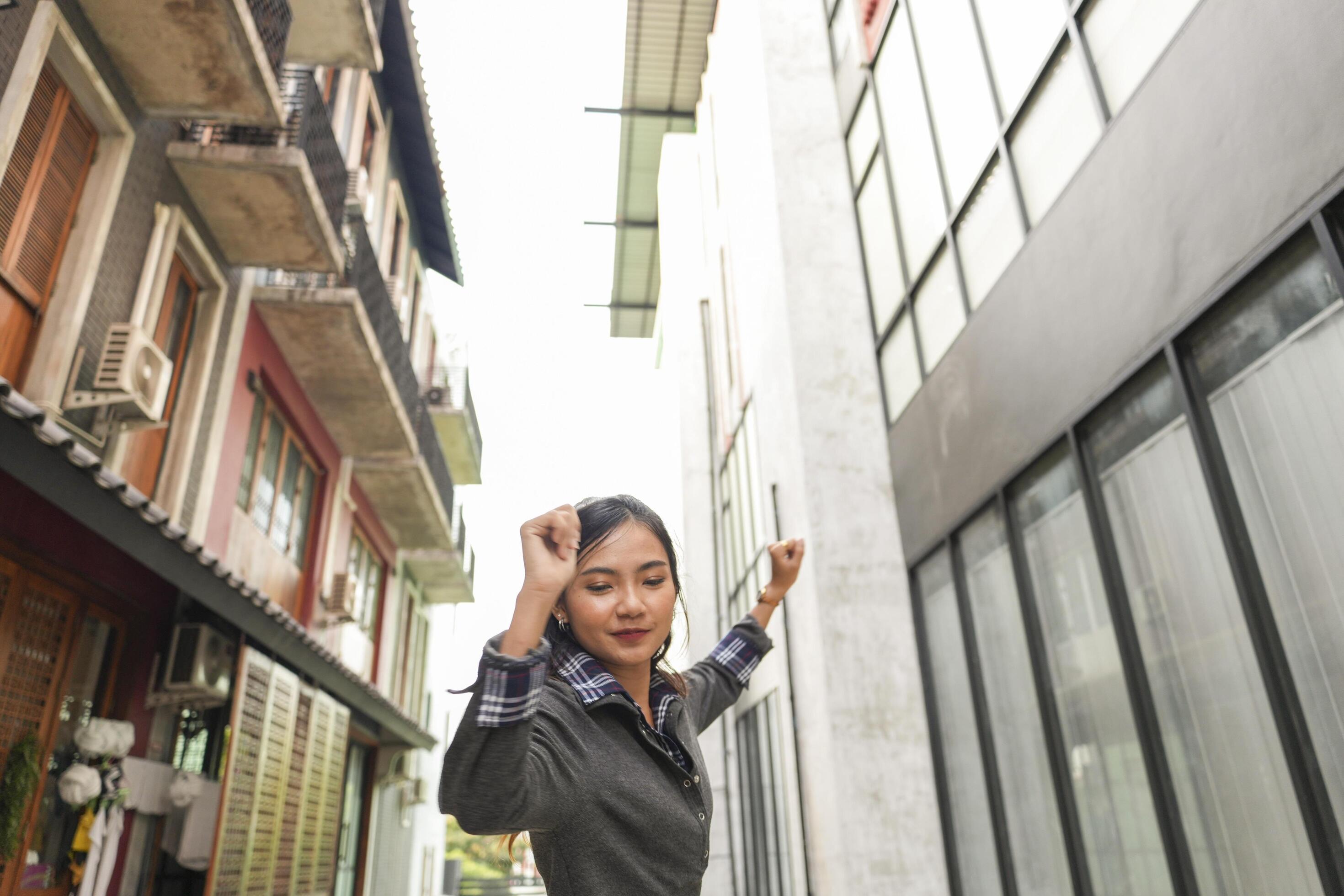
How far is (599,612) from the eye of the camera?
1.91m

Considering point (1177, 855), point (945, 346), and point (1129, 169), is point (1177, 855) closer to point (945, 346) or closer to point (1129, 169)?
point (1129, 169)

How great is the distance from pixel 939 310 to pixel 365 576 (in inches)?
494

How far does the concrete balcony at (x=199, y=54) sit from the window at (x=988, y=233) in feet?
18.2

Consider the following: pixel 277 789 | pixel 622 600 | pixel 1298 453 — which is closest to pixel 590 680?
pixel 622 600

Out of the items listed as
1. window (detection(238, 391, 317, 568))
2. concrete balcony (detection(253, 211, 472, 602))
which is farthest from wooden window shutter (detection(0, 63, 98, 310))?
window (detection(238, 391, 317, 568))

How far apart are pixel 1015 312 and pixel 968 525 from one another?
1.77 meters

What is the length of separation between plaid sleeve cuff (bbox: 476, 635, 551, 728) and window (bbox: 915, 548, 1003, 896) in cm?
562

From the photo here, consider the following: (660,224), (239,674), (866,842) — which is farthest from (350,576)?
(660,224)

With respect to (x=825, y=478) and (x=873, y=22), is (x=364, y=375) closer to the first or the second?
(x=825, y=478)

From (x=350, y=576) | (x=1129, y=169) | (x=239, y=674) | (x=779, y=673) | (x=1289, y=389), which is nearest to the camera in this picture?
(x=1289, y=389)

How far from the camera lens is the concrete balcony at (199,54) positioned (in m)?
6.54

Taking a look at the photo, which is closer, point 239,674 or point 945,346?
point 945,346

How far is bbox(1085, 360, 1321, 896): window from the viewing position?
359cm

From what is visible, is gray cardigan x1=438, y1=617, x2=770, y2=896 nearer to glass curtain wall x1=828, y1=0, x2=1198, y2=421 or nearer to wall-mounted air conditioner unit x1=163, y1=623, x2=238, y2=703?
glass curtain wall x1=828, y1=0, x2=1198, y2=421
